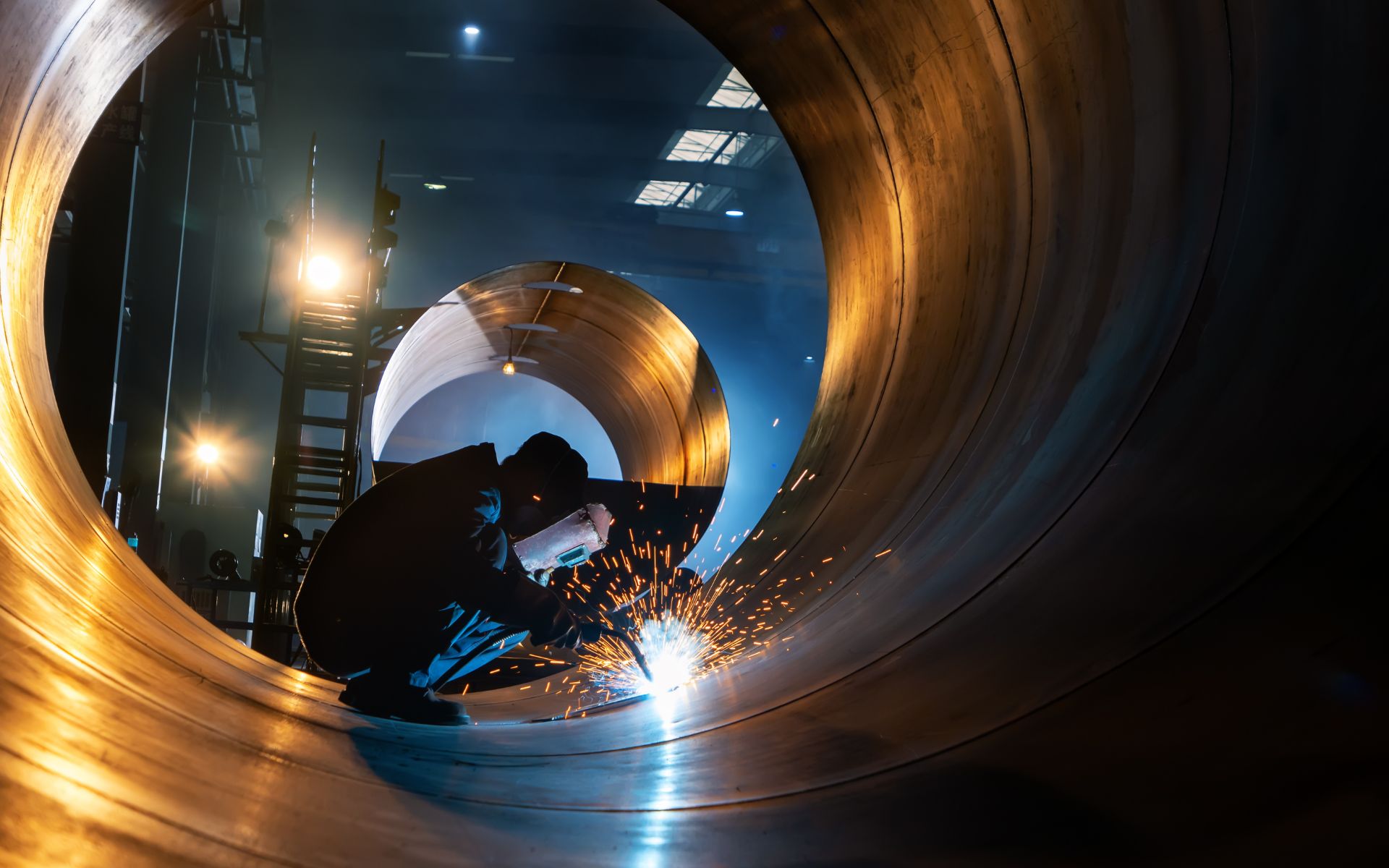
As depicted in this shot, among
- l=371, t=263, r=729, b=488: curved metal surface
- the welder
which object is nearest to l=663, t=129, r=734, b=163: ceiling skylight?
l=371, t=263, r=729, b=488: curved metal surface

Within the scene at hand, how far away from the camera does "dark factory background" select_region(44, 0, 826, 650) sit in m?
11.3

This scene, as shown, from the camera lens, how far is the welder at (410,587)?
10.3ft

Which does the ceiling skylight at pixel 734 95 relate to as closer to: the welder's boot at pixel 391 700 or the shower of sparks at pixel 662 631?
the shower of sparks at pixel 662 631

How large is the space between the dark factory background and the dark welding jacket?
7861 mm

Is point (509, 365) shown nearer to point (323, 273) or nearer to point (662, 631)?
point (323, 273)

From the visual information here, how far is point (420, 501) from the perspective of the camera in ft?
10.5

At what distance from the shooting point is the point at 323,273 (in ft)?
31.1

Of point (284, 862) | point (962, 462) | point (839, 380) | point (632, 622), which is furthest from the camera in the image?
point (632, 622)

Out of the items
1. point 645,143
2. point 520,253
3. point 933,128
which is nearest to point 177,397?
point 520,253

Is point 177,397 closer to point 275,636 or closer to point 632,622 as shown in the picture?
point 275,636

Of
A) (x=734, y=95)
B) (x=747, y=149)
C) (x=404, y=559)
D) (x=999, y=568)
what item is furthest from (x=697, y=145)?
(x=999, y=568)

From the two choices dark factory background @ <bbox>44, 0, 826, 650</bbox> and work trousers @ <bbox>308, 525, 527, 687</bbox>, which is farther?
dark factory background @ <bbox>44, 0, 826, 650</bbox>

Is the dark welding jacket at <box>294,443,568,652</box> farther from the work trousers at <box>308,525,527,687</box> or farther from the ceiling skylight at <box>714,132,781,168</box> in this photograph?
the ceiling skylight at <box>714,132,781,168</box>

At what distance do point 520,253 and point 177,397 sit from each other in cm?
530
